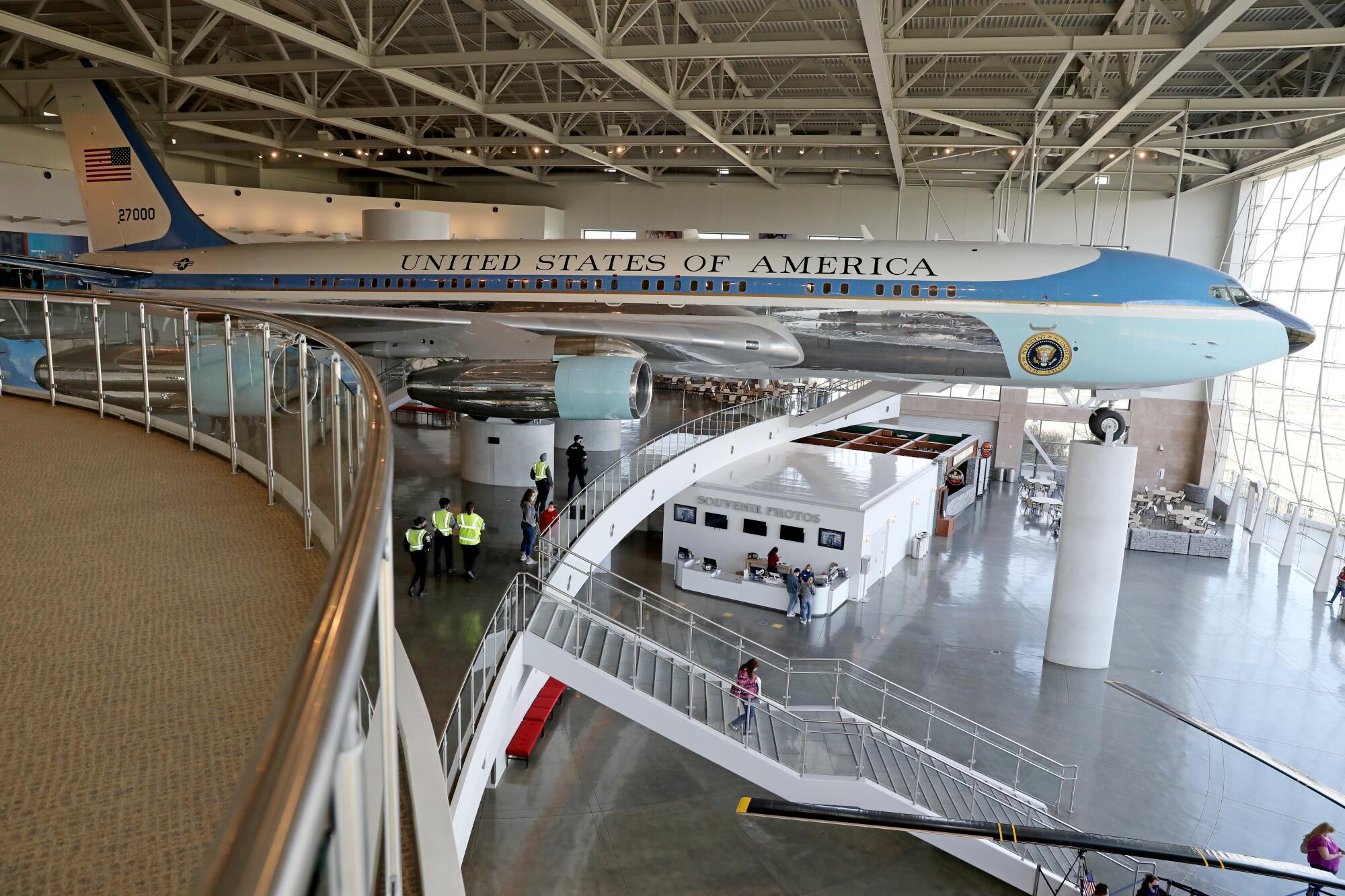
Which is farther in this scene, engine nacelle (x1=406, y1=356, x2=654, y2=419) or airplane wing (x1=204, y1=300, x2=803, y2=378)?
airplane wing (x1=204, y1=300, x2=803, y2=378)

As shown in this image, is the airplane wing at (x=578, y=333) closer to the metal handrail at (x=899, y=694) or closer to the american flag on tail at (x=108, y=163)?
the metal handrail at (x=899, y=694)

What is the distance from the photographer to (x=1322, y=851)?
32.5 ft

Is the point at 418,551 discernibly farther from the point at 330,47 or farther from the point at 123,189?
the point at 123,189

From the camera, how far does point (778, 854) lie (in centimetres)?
1141

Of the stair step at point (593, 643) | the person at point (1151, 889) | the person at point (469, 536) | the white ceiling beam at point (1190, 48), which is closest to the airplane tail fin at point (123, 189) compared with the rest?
the person at point (469, 536)

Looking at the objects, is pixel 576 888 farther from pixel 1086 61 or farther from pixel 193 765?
pixel 1086 61

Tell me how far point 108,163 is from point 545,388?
37.7ft

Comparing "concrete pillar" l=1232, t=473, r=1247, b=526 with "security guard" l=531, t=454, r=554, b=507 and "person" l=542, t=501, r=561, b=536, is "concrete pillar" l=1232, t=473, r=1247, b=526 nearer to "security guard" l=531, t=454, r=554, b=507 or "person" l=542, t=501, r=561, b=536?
"security guard" l=531, t=454, r=554, b=507

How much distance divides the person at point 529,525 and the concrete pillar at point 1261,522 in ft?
82.5

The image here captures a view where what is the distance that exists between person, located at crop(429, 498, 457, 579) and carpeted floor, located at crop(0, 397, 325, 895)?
22.9 feet

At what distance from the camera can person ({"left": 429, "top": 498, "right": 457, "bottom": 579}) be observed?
11.7 m

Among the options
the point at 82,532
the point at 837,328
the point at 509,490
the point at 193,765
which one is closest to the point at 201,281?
the point at 509,490

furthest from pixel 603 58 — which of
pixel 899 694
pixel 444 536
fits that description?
pixel 899 694

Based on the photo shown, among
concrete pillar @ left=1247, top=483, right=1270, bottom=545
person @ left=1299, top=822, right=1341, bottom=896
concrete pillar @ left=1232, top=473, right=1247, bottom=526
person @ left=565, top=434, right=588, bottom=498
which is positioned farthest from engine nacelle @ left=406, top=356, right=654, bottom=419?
concrete pillar @ left=1232, top=473, right=1247, bottom=526
